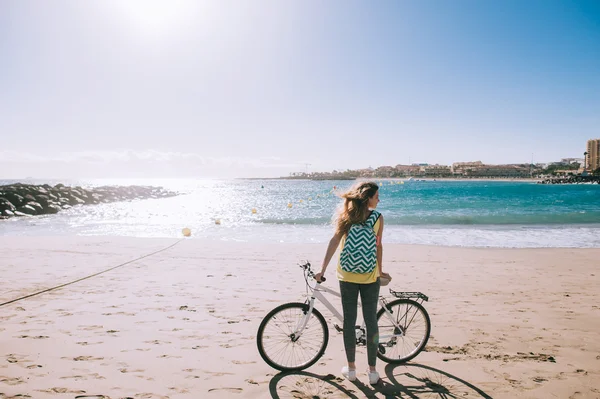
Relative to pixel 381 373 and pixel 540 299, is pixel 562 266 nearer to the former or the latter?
pixel 540 299

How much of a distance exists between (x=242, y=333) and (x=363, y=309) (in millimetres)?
2322

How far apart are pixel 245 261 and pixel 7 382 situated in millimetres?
7393

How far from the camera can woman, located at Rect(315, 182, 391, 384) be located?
3.60m

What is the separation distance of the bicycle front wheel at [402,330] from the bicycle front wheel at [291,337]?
2.28ft

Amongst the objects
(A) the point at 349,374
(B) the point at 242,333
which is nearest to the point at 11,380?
(B) the point at 242,333

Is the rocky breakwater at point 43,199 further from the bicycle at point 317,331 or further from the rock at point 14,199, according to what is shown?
the bicycle at point 317,331

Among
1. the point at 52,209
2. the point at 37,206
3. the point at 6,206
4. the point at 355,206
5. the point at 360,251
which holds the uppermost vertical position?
the point at 355,206

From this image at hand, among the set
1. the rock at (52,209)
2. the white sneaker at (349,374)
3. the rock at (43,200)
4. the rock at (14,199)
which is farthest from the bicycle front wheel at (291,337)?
the rock at (14,199)

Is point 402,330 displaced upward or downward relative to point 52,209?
upward

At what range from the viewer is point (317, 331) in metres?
4.29

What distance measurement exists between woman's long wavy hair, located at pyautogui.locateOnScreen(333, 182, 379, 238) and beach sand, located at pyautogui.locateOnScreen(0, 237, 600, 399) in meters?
1.77

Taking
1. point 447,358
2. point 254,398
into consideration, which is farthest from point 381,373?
point 254,398

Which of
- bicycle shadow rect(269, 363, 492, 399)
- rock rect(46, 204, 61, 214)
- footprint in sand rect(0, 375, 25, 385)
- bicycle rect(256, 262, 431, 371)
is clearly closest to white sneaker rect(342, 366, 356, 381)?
bicycle shadow rect(269, 363, 492, 399)

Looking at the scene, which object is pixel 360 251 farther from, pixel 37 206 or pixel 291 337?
pixel 37 206
